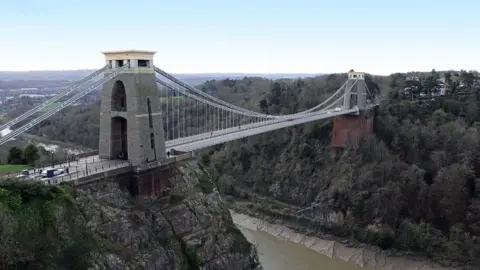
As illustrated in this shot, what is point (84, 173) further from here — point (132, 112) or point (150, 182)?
point (132, 112)

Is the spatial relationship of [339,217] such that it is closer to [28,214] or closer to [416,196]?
[416,196]

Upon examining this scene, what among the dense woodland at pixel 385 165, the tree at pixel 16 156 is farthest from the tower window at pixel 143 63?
the dense woodland at pixel 385 165

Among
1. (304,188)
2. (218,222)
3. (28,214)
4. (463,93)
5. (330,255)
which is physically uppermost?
(463,93)

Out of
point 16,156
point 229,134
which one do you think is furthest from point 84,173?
point 229,134

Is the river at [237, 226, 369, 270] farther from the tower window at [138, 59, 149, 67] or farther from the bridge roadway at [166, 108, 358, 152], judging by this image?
the tower window at [138, 59, 149, 67]

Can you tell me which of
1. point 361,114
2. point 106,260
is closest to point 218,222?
point 106,260

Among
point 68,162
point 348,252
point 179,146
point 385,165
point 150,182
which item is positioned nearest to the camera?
point 150,182

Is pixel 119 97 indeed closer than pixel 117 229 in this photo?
No
